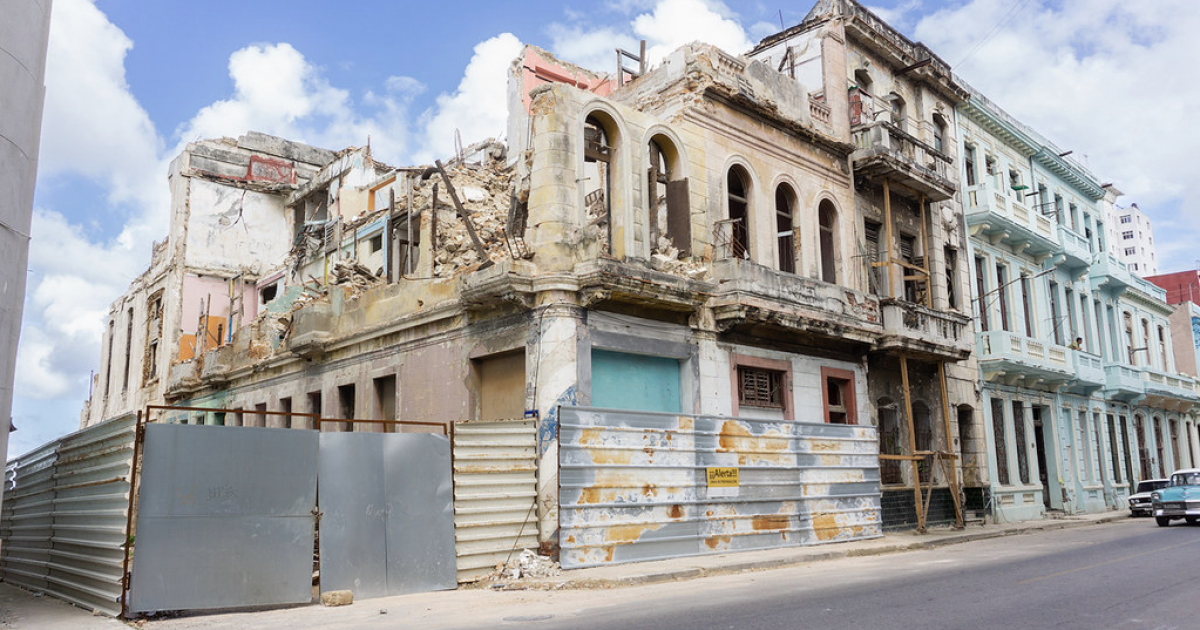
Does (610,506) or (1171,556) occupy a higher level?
(610,506)

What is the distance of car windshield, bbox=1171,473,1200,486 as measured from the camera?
77.9 feet

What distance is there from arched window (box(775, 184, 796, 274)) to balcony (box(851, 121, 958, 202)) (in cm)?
255

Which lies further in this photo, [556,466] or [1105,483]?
[1105,483]

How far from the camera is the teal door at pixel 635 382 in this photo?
1498cm

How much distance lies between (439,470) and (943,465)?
14.2m

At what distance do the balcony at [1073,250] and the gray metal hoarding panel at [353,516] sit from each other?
87.8ft

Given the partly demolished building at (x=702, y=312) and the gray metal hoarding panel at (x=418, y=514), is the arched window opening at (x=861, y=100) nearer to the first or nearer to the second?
the partly demolished building at (x=702, y=312)

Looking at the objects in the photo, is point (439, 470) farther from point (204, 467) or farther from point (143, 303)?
Result: point (143, 303)

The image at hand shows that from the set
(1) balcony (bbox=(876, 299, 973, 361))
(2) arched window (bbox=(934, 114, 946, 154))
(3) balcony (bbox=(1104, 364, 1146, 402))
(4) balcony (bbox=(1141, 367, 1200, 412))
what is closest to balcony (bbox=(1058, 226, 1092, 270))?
(3) balcony (bbox=(1104, 364, 1146, 402))

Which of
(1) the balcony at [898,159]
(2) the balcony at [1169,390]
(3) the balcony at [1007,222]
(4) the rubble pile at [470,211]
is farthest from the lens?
(2) the balcony at [1169,390]

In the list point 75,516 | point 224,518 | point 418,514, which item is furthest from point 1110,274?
point 75,516

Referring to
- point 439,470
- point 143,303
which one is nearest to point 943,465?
point 439,470

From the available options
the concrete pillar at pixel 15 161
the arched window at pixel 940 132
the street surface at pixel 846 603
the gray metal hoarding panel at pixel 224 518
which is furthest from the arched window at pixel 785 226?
the concrete pillar at pixel 15 161

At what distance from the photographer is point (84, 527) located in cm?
1089
